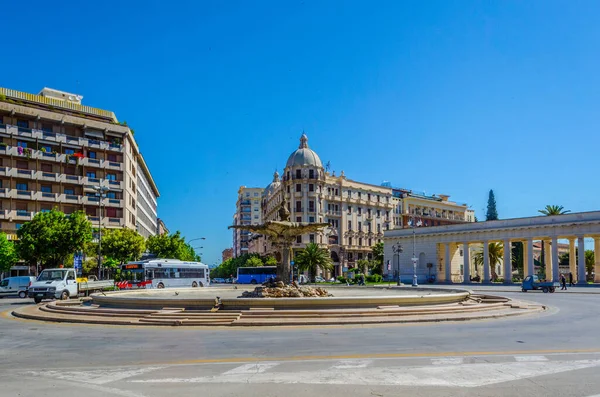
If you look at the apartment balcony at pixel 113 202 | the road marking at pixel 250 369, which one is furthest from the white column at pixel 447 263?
the road marking at pixel 250 369

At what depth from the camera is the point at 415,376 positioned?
990 cm

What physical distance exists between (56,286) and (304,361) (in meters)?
25.3

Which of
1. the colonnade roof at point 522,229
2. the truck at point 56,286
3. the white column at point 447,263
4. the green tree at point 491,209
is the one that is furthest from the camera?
the green tree at point 491,209

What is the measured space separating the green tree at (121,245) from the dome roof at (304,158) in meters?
38.9

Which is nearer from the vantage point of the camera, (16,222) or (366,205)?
(16,222)

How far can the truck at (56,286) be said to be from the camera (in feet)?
103

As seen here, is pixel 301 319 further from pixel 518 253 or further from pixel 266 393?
pixel 518 253

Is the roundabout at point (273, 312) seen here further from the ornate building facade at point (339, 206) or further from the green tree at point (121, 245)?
the ornate building facade at point (339, 206)

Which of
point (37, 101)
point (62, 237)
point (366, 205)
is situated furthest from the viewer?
point (366, 205)

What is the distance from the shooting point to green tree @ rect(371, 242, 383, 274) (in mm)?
88875

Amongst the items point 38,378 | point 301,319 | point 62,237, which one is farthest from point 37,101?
point 38,378

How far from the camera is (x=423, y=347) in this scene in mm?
13414

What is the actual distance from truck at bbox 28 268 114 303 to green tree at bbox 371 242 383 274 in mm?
59676

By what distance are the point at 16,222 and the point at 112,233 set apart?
12.0m
